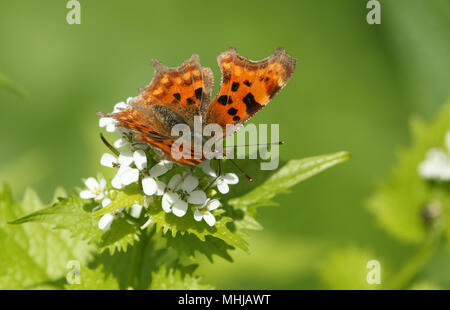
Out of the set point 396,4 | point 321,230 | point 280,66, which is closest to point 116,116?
point 280,66

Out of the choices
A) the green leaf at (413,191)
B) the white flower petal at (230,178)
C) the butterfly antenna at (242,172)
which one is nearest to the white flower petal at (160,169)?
the white flower petal at (230,178)

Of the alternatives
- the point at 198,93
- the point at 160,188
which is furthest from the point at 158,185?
the point at 198,93

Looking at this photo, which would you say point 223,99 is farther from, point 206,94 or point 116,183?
point 116,183

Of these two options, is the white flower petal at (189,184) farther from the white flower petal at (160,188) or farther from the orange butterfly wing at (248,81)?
the orange butterfly wing at (248,81)

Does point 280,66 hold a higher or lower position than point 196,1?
lower

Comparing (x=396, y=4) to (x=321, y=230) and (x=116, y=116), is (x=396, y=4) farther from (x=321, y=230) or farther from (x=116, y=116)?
(x=116, y=116)
